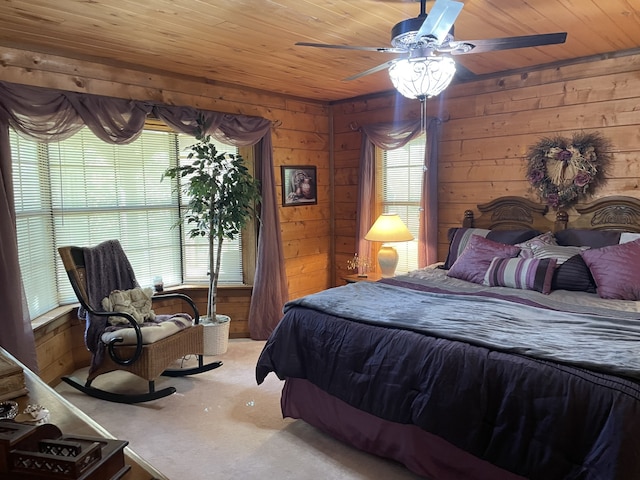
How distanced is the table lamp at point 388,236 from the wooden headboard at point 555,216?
585mm

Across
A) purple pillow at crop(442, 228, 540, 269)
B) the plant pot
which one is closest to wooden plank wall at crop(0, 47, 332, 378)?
the plant pot

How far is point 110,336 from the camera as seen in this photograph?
10.5 feet

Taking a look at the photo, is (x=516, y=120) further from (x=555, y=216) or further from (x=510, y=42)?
(x=510, y=42)

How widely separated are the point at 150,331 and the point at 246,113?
2.28 meters

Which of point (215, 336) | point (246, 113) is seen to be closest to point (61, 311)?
point (215, 336)

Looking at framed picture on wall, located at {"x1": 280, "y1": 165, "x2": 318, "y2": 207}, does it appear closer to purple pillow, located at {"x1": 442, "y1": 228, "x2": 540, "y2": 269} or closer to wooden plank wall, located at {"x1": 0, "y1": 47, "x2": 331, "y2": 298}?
wooden plank wall, located at {"x1": 0, "y1": 47, "x2": 331, "y2": 298}

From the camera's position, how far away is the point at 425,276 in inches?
146

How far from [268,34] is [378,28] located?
27.1 inches

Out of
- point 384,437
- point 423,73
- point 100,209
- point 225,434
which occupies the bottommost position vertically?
point 225,434

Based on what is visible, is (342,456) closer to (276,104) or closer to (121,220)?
(121,220)

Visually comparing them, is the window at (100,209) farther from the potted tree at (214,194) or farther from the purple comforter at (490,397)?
the purple comforter at (490,397)

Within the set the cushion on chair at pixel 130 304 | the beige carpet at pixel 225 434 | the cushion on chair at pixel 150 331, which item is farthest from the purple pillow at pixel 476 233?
the cushion on chair at pixel 130 304

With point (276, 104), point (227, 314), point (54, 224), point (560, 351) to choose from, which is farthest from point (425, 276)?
point (54, 224)

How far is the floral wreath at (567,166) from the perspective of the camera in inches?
143
